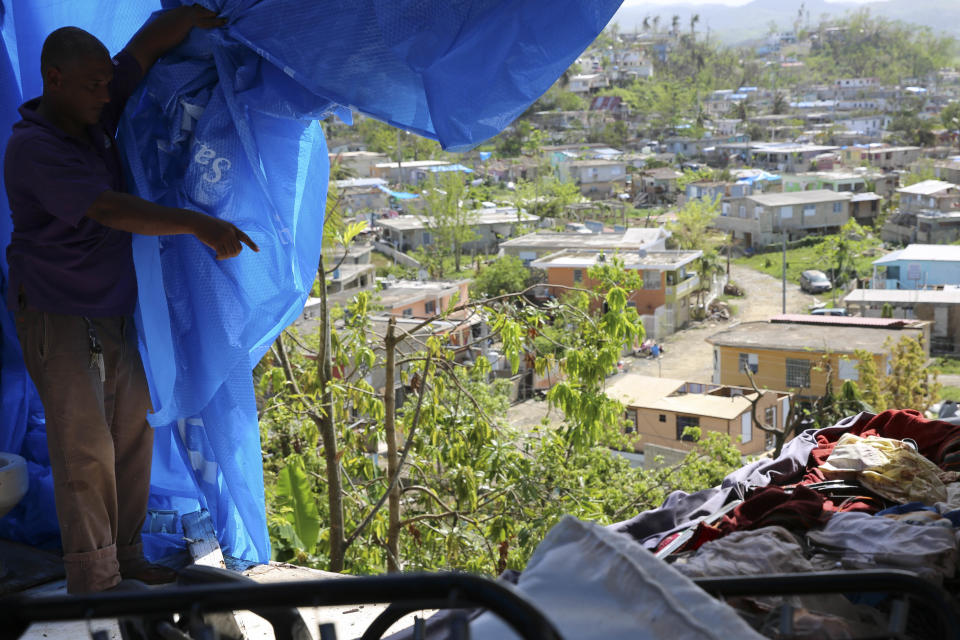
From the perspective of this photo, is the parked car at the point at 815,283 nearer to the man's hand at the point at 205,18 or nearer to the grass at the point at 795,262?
the grass at the point at 795,262

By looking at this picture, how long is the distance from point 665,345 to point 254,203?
17728 millimetres

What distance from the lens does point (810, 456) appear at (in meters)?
1.95

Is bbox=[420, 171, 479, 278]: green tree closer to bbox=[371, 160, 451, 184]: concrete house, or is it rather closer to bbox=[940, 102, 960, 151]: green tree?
bbox=[371, 160, 451, 184]: concrete house

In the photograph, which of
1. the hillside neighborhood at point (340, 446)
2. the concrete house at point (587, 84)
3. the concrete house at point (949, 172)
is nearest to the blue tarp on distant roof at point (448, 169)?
the concrete house at point (949, 172)

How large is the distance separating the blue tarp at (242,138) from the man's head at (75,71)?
148 millimetres

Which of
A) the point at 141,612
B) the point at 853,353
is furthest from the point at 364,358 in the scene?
the point at 853,353

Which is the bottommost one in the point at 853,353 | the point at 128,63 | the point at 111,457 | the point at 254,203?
the point at 853,353

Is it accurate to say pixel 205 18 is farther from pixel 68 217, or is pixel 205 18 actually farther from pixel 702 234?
pixel 702 234

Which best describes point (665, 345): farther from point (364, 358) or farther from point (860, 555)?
point (860, 555)

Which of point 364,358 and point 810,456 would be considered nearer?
point 810,456

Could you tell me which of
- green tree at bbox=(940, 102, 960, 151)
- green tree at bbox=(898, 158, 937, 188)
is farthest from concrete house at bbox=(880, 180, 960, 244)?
green tree at bbox=(940, 102, 960, 151)

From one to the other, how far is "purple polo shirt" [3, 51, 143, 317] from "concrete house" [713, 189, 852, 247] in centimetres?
2399

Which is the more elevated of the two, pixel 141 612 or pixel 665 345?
pixel 141 612

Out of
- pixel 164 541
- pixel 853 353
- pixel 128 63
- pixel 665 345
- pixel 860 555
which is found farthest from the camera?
pixel 665 345
